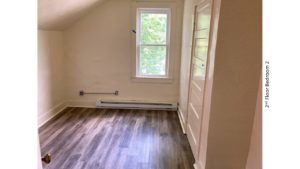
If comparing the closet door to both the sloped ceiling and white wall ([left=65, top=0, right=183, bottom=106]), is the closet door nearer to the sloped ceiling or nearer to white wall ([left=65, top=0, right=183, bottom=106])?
white wall ([left=65, top=0, right=183, bottom=106])

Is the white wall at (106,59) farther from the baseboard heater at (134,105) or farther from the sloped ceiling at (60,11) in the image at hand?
the sloped ceiling at (60,11)

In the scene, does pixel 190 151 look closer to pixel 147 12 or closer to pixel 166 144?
pixel 166 144

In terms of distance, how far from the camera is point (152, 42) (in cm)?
489

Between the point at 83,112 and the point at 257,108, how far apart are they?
3.41 meters

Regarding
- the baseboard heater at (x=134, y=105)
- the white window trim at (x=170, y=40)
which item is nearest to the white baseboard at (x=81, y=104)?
the baseboard heater at (x=134, y=105)

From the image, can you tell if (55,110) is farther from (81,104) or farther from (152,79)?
(152,79)

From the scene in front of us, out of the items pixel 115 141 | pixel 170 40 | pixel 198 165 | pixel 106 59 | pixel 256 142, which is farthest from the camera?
pixel 106 59

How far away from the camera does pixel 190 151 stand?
3143 millimetres

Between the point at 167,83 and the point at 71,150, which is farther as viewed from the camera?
the point at 167,83

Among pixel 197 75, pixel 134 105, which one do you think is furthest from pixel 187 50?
pixel 134 105

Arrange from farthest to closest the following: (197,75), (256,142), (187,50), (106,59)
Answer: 1. (106,59)
2. (187,50)
3. (197,75)
4. (256,142)

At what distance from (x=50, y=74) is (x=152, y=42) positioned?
6.23 feet
